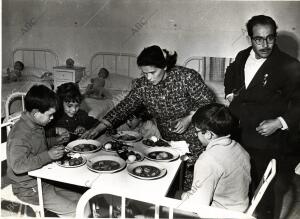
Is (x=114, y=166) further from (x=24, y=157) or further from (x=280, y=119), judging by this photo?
(x=280, y=119)

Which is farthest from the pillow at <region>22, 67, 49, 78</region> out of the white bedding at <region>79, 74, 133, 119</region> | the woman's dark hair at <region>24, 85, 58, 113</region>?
the woman's dark hair at <region>24, 85, 58, 113</region>

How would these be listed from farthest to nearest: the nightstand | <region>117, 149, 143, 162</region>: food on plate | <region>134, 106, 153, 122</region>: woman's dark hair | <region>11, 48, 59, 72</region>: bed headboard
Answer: <region>11, 48, 59, 72</region>: bed headboard
the nightstand
<region>134, 106, 153, 122</region>: woman's dark hair
<region>117, 149, 143, 162</region>: food on plate

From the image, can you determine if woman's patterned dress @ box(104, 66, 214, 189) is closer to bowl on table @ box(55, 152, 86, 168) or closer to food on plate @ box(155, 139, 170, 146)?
food on plate @ box(155, 139, 170, 146)

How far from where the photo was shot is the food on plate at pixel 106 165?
1499 mm

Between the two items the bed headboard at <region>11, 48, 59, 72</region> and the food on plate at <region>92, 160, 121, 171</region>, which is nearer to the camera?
the food on plate at <region>92, 160, 121, 171</region>

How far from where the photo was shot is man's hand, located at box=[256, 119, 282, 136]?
1.65 m

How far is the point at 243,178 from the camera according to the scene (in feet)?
4.21

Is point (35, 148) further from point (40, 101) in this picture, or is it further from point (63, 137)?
point (63, 137)

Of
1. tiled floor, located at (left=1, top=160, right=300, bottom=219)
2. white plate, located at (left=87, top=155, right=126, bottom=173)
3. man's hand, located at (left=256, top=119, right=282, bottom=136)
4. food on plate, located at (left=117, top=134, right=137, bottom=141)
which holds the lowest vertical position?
tiled floor, located at (left=1, top=160, right=300, bottom=219)

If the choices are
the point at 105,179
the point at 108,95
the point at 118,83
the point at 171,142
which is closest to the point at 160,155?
the point at 171,142

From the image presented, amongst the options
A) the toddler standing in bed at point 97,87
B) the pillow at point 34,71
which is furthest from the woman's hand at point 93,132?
the pillow at point 34,71

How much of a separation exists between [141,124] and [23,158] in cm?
110

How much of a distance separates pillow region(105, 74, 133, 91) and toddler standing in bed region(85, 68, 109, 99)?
0.08m

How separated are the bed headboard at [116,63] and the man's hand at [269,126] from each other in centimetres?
259
